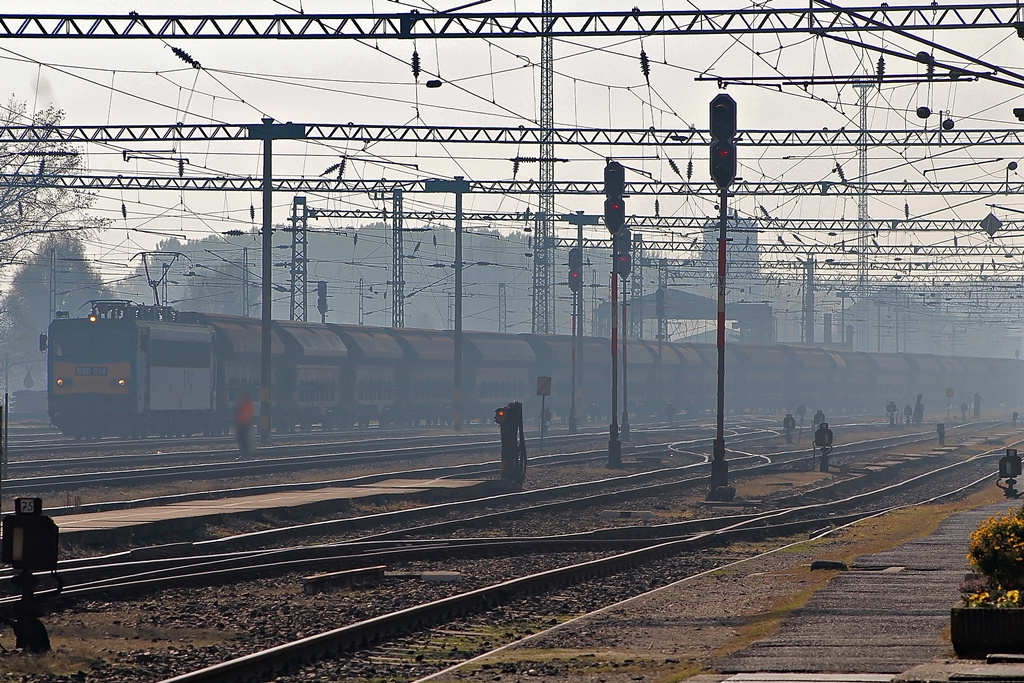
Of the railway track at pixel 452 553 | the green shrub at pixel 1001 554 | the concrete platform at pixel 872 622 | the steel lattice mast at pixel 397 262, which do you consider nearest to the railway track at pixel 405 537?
the railway track at pixel 452 553

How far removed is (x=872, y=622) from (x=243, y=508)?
40.6 ft

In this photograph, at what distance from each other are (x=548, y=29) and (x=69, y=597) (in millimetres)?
16604

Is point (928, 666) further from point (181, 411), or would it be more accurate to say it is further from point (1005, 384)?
point (1005, 384)

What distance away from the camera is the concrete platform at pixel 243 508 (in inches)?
705

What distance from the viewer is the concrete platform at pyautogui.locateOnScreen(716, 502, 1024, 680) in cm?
911

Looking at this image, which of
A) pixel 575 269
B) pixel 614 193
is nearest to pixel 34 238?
pixel 575 269

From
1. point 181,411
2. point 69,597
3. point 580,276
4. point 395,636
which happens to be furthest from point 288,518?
point 580,276

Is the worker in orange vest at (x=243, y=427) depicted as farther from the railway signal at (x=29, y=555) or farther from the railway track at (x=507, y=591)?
the railway signal at (x=29, y=555)

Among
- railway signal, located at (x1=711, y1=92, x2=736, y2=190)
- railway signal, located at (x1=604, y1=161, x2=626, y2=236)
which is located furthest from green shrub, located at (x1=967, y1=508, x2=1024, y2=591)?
railway signal, located at (x1=604, y1=161, x2=626, y2=236)

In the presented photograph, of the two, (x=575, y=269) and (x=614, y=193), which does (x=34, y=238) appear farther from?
(x=614, y=193)

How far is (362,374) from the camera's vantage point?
178 feet

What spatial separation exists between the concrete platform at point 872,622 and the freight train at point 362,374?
99.7 ft

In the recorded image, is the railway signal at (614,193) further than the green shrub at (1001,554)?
Yes

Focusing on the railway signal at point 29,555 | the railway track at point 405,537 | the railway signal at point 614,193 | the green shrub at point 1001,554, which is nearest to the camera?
the green shrub at point 1001,554
